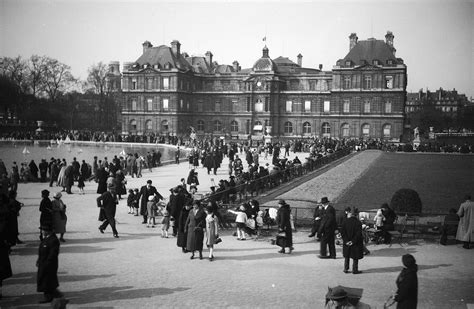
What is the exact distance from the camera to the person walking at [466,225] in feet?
41.2

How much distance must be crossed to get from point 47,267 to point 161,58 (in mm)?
70481

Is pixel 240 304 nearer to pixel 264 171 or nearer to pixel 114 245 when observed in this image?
pixel 114 245

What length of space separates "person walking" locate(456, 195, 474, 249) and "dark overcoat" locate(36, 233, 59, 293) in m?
10.1

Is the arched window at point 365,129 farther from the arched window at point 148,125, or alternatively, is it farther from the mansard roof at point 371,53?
the arched window at point 148,125

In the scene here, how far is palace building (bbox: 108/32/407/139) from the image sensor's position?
6681 centimetres

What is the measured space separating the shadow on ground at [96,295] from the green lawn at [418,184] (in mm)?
10813

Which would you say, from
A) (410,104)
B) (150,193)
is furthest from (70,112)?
(410,104)

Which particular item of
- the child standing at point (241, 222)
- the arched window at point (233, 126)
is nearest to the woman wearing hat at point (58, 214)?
the child standing at point (241, 222)

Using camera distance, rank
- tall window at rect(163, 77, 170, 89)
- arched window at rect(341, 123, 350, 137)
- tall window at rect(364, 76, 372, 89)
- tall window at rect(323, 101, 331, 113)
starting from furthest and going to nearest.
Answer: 1. tall window at rect(163, 77, 170, 89)
2. tall window at rect(323, 101, 331, 113)
3. arched window at rect(341, 123, 350, 137)
4. tall window at rect(364, 76, 372, 89)

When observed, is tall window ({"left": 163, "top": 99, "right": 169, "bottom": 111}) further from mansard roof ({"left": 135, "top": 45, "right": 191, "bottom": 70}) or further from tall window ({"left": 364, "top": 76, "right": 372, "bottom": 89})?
tall window ({"left": 364, "top": 76, "right": 372, "bottom": 89})

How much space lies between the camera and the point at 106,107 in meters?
85.3

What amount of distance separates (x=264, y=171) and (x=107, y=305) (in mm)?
16148

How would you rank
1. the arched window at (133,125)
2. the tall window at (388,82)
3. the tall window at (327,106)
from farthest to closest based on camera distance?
the arched window at (133,125) → the tall window at (327,106) → the tall window at (388,82)

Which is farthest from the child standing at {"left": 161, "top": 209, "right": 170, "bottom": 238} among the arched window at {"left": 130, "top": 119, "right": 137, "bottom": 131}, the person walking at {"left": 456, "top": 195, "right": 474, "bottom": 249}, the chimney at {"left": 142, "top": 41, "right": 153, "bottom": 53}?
the chimney at {"left": 142, "top": 41, "right": 153, "bottom": 53}
